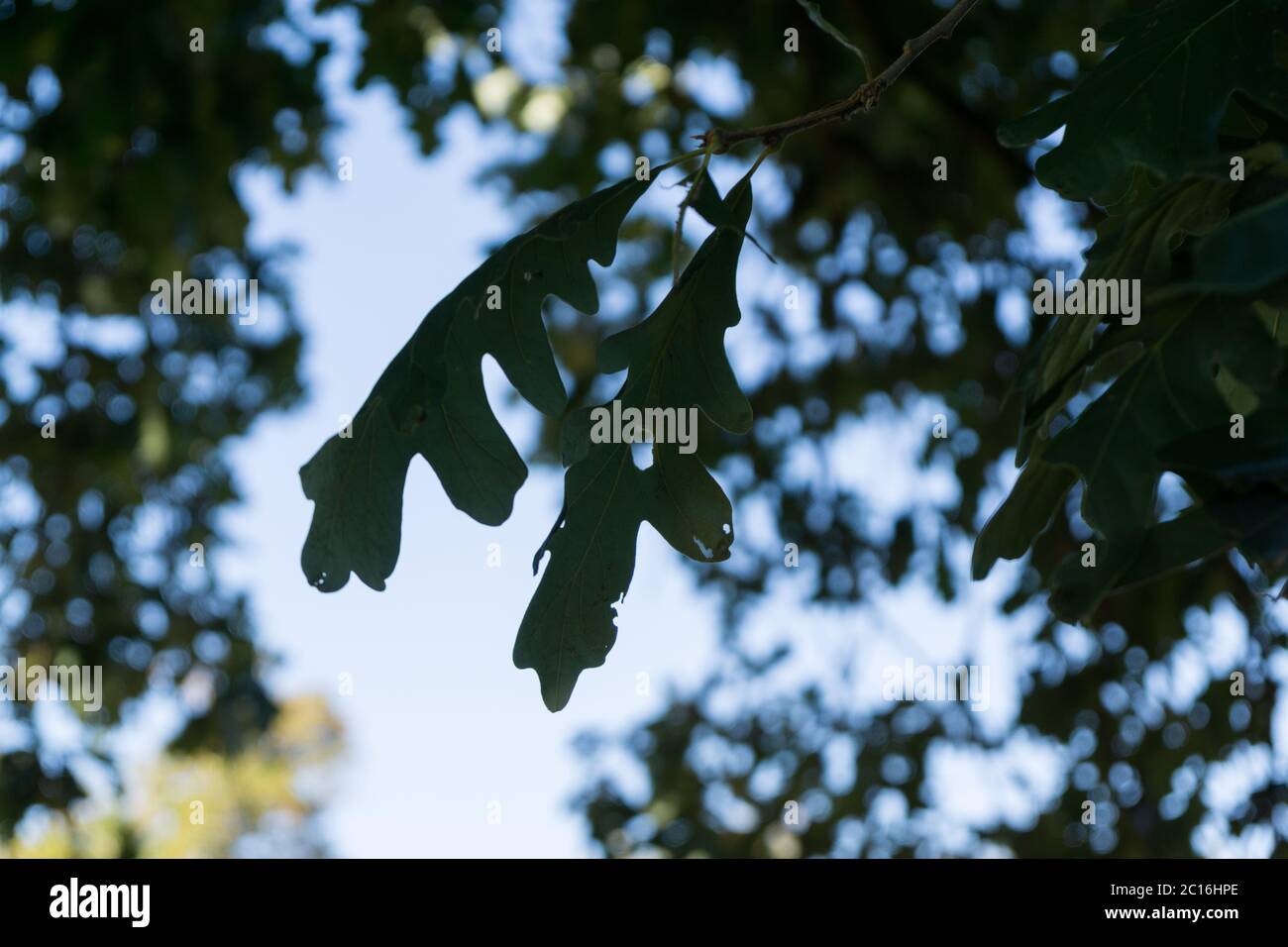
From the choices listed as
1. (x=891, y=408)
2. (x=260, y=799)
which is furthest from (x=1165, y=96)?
(x=260, y=799)

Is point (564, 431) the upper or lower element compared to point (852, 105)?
lower

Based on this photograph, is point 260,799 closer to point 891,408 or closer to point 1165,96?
point 891,408

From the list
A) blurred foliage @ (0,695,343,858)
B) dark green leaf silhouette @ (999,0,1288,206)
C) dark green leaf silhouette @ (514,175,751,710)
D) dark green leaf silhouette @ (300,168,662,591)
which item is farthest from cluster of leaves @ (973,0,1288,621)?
blurred foliage @ (0,695,343,858)

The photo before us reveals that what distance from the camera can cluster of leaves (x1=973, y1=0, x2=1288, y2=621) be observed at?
109 cm

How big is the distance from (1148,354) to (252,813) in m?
31.9

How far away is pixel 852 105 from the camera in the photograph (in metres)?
1.40

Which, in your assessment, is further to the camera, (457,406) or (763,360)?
(763,360)

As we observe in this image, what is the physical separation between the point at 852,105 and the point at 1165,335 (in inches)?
16.0

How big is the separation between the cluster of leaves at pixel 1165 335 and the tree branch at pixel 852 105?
138 mm

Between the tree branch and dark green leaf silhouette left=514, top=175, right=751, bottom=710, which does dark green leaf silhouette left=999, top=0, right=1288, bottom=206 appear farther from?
dark green leaf silhouette left=514, top=175, right=751, bottom=710

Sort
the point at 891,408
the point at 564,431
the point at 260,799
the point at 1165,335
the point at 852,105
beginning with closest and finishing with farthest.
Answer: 1. the point at 1165,335
2. the point at 852,105
3. the point at 564,431
4. the point at 891,408
5. the point at 260,799

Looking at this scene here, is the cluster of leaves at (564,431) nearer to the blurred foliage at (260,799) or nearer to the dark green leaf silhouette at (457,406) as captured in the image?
the dark green leaf silhouette at (457,406)

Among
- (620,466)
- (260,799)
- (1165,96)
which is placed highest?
(1165,96)
